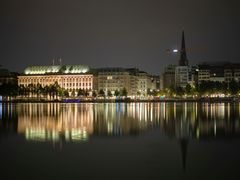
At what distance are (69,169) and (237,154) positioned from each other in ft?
24.6

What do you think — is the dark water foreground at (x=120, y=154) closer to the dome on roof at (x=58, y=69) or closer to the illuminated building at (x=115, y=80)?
the illuminated building at (x=115, y=80)

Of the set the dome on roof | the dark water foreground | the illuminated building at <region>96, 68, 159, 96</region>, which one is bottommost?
the dark water foreground

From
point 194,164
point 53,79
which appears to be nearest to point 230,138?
point 194,164

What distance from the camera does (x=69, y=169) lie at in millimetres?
15367

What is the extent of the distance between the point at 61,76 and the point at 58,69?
7.14 meters

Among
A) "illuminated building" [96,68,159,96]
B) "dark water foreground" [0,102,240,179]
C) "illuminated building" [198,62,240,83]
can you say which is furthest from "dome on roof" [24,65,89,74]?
"dark water foreground" [0,102,240,179]

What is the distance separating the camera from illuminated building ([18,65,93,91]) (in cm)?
17850

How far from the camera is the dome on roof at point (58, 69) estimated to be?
184375 mm

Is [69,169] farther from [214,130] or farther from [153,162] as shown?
[214,130]

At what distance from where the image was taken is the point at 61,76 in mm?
182000

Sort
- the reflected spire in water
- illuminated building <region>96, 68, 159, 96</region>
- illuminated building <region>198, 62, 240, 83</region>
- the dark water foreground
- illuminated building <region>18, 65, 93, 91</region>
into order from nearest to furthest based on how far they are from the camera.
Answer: the dark water foreground → the reflected spire in water → illuminated building <region>96, 68, 159, 96</region> → illuminated building <region>198, 62, 240, 83</region> → illuminated building <region>18, 65, 93, 91</region>

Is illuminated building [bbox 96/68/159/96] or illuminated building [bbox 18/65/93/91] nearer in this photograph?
illuminated building [bbox 96/68/159/96]

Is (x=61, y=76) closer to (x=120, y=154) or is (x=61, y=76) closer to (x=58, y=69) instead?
(x=58, y=69)

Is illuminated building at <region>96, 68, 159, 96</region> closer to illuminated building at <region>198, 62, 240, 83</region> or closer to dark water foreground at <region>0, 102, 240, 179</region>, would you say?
illuminated building at <region>198, 62, 240, 83</region>
